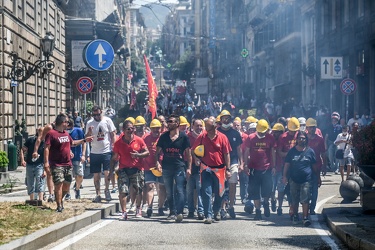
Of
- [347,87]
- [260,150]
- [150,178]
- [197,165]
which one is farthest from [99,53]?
[347,87]

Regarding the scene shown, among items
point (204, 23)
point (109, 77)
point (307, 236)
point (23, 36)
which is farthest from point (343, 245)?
point (204, 23)

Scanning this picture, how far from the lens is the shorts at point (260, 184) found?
16.8 metres

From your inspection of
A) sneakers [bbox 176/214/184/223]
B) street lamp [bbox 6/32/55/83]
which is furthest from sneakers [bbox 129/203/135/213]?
street lamp [bbox 6/32/55/83]

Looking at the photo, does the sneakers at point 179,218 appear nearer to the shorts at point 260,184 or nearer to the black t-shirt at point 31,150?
the shorts at point 260,184

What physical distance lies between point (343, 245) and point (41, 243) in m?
3.99

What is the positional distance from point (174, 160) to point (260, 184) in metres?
1.67

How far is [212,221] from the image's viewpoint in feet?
52.7

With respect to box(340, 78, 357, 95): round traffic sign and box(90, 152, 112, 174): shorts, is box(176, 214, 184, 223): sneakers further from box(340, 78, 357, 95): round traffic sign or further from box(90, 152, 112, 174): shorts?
box(340, 78, 357, 95): round traffic sign

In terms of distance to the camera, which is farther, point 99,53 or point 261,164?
point 99,53

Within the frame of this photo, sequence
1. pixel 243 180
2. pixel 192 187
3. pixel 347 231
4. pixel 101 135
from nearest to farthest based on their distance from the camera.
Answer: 1. pixel 347 231
2. pixel 192 187
3. pixel 101 135
4. pixel 243 180

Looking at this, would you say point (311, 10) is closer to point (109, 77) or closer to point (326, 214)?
point (109, 77)

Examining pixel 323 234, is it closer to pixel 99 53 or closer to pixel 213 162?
pixel 213 162

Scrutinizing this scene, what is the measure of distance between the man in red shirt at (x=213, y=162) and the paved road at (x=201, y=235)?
518mm

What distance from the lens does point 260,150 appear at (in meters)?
16.8
